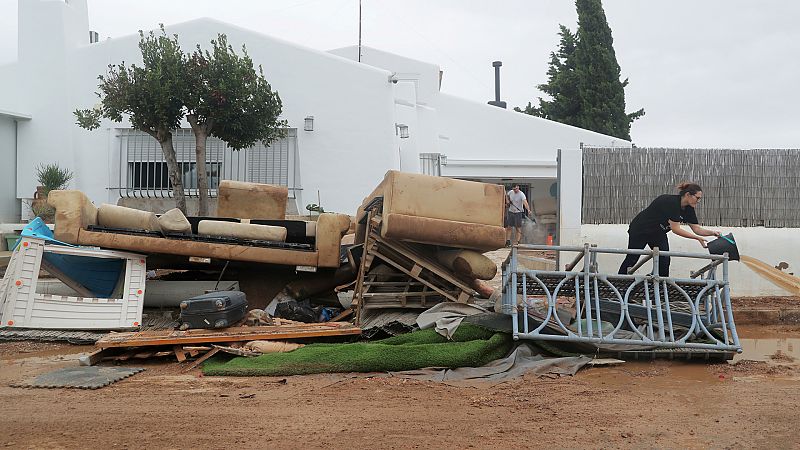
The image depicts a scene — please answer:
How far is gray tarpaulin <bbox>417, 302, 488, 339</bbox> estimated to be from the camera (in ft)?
23.1

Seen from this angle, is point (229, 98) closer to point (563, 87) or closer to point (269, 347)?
point (269, 347)

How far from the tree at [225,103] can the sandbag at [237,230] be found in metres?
5.84

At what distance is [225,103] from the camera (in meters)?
14.2

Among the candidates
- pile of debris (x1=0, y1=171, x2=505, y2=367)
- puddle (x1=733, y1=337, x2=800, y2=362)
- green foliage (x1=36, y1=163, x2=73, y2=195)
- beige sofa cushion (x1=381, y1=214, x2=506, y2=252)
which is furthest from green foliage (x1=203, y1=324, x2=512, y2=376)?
green foliage (x1=36, y1=163, x2=73, y2=195)

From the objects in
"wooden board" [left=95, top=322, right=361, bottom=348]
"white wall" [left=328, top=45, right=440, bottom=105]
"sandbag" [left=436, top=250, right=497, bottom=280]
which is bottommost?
"wooden board" [left=95, top=322, right=361, bottom=348]

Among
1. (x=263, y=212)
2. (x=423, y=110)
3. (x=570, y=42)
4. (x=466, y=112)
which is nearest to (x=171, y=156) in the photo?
(x=263, y=212)

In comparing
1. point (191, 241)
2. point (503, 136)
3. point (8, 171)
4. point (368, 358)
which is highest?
point (503, 136)

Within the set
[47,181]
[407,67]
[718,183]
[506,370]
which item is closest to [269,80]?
[47,181]

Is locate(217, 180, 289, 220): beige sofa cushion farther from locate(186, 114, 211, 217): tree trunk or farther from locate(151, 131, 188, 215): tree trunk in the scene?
locate(151, 131, 188, 215): tree trunk

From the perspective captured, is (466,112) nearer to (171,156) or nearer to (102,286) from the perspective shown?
(171,156)

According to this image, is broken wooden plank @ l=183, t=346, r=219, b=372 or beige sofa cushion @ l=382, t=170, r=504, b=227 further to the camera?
beige sofa cushion @ l=382, t=170, r=504, b=227

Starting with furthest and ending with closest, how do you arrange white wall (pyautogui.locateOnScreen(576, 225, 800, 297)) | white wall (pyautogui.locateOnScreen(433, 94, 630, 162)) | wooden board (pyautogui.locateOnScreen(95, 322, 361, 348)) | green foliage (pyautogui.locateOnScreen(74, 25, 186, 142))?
1. white wall (pyautogui.locateOnScreen(433, 94, 630, 162))
2. green foliage (pyautogui.locateOnScreen(74, 25, 186, 142))
3. white wall (pyautogui.locateOnScreen(576, 225, 800, 297))
4. wooden board (pyautogui.locateOnScreen(95, 322, 361, 348))

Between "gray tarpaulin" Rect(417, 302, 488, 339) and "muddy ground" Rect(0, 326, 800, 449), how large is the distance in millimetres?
1120

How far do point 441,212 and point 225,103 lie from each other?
7.96 metres
